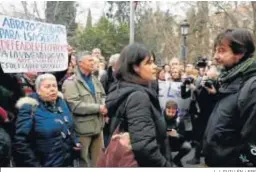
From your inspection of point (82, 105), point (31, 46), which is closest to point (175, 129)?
point (82, 105)

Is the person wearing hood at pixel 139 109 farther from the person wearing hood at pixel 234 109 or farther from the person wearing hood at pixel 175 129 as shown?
the person wearing hood at pixel 175 129

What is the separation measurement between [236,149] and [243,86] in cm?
30

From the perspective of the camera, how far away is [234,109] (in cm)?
218

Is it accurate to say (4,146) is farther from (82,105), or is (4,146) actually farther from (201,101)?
(201,101)

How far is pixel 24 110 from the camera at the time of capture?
308 cm

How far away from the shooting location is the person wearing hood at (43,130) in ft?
9.95

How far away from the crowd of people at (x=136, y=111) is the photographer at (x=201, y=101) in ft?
0.04

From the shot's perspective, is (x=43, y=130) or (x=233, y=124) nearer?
(x=233, y=124)

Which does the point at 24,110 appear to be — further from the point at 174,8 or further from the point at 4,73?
the point at 174,8

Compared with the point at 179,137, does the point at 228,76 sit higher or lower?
higher

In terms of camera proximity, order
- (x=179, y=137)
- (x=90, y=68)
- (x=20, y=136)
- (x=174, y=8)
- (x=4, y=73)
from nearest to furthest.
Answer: (x=20, y=136) → (x=4, y=73) → (x=90, y=68) → (x=179, y=137) → (x=174, y=8)

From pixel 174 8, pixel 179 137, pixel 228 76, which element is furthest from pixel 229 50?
pixel 174 8

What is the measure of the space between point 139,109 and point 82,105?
2045 mm

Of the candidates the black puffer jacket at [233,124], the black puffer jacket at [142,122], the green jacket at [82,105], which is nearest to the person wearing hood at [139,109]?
the black puffer jacket at [142,122]
